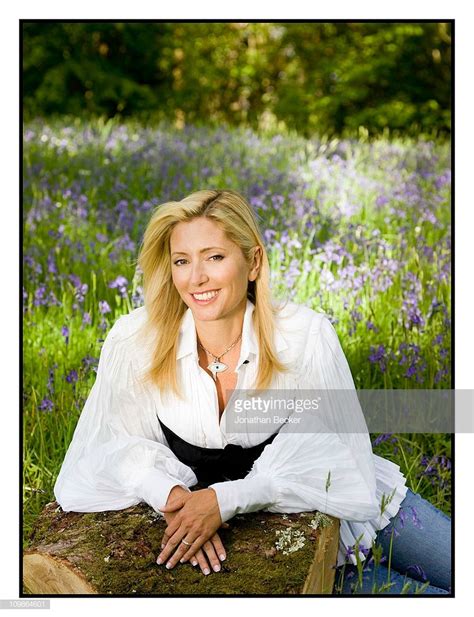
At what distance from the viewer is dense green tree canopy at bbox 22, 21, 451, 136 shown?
5293 millimetres

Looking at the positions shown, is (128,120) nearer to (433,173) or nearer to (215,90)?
(215,90)

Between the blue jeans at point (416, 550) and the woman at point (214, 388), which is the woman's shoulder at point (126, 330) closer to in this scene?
the woman at point (214, 388)

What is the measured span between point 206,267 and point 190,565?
0.76 meters

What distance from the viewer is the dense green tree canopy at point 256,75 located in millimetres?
5293

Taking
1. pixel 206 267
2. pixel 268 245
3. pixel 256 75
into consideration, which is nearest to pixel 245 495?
pixel 206 267

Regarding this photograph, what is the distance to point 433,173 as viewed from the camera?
16.0 feet

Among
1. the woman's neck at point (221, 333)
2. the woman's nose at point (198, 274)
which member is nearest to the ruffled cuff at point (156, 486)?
the woman's neck at point (221, 333)

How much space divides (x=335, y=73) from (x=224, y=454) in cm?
453

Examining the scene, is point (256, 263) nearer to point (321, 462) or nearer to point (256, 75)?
point (321, 462)

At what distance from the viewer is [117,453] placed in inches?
91.1

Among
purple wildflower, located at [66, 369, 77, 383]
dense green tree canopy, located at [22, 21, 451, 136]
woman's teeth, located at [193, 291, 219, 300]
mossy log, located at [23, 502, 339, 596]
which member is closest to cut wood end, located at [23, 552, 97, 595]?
mossy log, located at [23, 502, 339, 596]

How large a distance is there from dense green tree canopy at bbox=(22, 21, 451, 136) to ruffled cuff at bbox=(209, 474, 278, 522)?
129 inches

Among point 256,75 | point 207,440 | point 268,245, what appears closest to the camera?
point 207,440

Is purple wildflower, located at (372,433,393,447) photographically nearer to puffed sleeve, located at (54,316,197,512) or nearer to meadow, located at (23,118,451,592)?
meadow, located at (23,118,451,592)
